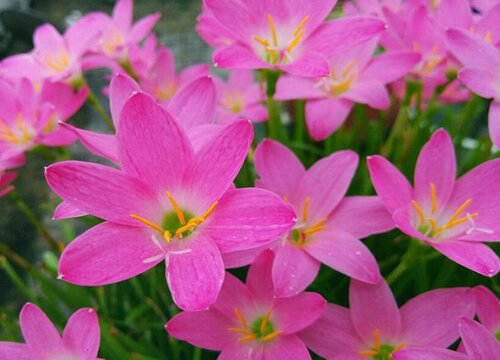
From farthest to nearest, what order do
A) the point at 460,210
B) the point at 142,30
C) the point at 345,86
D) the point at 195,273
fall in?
the point at 142,30, the point at 345,86, the point at 460,210, the point at 195,273

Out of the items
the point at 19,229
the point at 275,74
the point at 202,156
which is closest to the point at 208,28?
the point at 275,74

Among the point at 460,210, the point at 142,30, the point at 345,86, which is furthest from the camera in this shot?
the point at 142,30

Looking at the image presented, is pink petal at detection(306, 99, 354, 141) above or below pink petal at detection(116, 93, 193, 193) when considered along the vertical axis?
below

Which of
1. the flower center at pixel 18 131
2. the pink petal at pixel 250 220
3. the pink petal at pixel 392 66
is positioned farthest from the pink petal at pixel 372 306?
the flower center at pixel 18 131

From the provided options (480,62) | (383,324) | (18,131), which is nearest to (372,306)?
(383,324)

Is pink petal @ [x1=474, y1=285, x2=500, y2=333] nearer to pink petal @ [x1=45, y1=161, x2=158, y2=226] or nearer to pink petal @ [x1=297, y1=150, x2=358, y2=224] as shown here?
pink petal @ [x1=297, y1=150, x2=358, y2=224]

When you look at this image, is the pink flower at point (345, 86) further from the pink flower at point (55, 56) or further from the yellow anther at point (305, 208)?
the pink flower at point (55, 56)

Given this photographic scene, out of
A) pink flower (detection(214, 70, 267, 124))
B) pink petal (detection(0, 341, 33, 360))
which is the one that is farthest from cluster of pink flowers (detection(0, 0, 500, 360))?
pink flower (detection(214, 70, 267, 124))

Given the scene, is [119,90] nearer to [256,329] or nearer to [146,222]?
[146,222]
